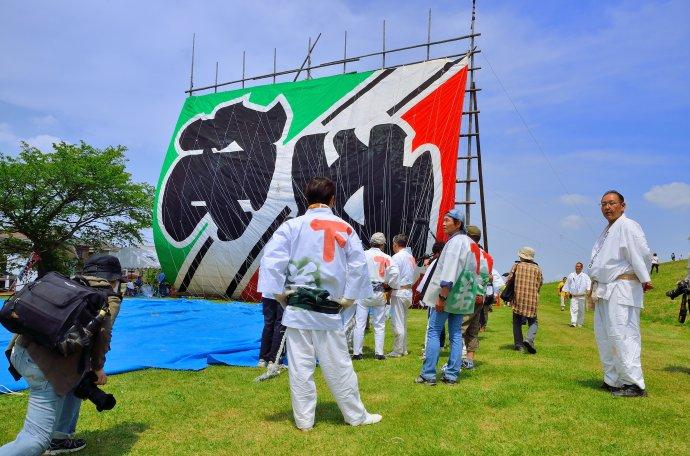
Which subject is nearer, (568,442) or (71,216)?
(568,442)

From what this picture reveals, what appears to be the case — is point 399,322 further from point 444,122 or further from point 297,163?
point 297,163

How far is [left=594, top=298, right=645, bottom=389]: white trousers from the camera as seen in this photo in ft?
16.2

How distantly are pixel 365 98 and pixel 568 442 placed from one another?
1754 centimetres

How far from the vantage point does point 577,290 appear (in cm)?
1297

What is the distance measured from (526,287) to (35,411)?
712cm

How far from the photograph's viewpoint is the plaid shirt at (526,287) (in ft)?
26.6

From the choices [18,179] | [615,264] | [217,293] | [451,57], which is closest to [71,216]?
[18,179]

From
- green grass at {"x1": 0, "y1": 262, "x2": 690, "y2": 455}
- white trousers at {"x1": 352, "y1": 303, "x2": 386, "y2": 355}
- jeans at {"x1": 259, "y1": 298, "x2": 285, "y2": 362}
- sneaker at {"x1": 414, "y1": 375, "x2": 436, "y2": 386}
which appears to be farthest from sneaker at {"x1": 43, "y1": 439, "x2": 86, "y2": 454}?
white trousers at {"x1": 352, "y1": 303, "x2": 386, "y2": 355}

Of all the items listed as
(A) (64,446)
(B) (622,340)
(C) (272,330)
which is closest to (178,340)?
(C) (272,330)

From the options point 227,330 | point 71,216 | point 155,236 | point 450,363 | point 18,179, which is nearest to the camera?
point 450,363

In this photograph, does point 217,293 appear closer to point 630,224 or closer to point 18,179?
point 18,179

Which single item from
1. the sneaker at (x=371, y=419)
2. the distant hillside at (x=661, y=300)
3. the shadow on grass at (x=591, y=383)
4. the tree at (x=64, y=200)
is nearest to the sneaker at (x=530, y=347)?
the shadow on grass at (x=591, y=383)

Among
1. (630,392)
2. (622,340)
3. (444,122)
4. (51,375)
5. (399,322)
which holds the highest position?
(444,122)

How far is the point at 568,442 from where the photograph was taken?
3652 millimetres
